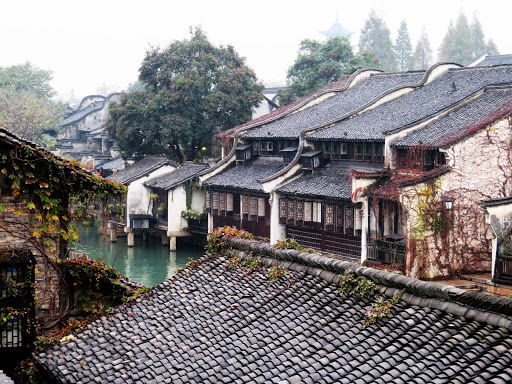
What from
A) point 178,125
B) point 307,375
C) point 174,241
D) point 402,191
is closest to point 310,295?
point 307,375

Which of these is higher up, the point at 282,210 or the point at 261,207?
the point at 261,207

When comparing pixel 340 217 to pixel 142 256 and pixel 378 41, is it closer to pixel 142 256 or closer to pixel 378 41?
pixel 142 256

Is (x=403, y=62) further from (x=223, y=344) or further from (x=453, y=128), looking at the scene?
(x=223, y=344)

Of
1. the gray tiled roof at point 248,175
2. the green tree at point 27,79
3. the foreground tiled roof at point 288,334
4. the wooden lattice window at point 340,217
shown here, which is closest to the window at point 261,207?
the gray tiled roof at point 248,175

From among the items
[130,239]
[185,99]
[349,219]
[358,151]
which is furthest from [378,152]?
[130,239]

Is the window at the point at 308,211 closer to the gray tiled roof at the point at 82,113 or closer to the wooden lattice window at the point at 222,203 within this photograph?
the wooden lattice window at the point at 222,203

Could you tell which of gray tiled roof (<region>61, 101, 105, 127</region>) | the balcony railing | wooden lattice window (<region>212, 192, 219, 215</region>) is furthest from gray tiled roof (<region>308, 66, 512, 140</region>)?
gray tiled roof (<region>61, 101, 105, 127</region>)

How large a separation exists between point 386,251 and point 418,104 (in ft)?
25.4

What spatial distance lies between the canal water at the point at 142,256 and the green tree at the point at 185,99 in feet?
Answer: 19.5

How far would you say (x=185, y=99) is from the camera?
42812 mm

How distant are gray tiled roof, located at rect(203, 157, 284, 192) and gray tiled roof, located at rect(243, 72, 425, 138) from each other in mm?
1384

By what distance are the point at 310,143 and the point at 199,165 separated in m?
9.77

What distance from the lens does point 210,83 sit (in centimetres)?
4422

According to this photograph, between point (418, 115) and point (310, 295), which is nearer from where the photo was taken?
point (310, 295)
